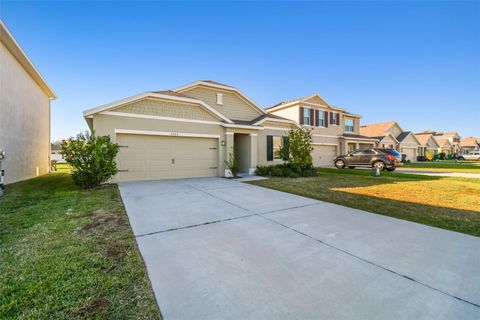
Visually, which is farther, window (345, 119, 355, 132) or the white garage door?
the white garage door

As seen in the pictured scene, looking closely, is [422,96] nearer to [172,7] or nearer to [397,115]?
[397,115]

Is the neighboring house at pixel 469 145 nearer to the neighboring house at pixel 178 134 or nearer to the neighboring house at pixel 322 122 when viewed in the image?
the neighboring house at pixel 322 122

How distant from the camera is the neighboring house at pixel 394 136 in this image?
26.6m

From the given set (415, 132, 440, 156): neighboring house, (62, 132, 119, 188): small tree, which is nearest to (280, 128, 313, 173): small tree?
(62, 132, 119, 188): small tree

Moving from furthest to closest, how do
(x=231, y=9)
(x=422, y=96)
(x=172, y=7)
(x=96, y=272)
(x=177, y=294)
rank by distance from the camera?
(x=422, y=96), (x=231, y=9), (x=172, y=7), (x=96, y=272), (x=177, y=294)

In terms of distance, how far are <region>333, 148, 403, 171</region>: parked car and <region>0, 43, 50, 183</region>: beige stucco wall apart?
2058 cm

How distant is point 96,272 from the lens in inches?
95.0

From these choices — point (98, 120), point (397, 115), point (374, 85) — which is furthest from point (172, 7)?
point (397, 115)

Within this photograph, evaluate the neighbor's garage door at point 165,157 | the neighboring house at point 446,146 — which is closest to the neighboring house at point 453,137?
the neighboring house at point 446,146

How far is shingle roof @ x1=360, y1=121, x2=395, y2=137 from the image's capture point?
1104 inches

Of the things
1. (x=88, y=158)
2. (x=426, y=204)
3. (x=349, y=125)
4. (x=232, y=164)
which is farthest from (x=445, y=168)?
(x=88, y=158)

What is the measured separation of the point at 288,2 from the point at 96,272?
13763mm

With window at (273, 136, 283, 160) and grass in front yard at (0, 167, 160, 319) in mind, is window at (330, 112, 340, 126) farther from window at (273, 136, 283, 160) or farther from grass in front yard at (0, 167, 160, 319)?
grass in front yard at (0, 167, 160, 319)

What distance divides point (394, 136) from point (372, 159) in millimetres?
17149
